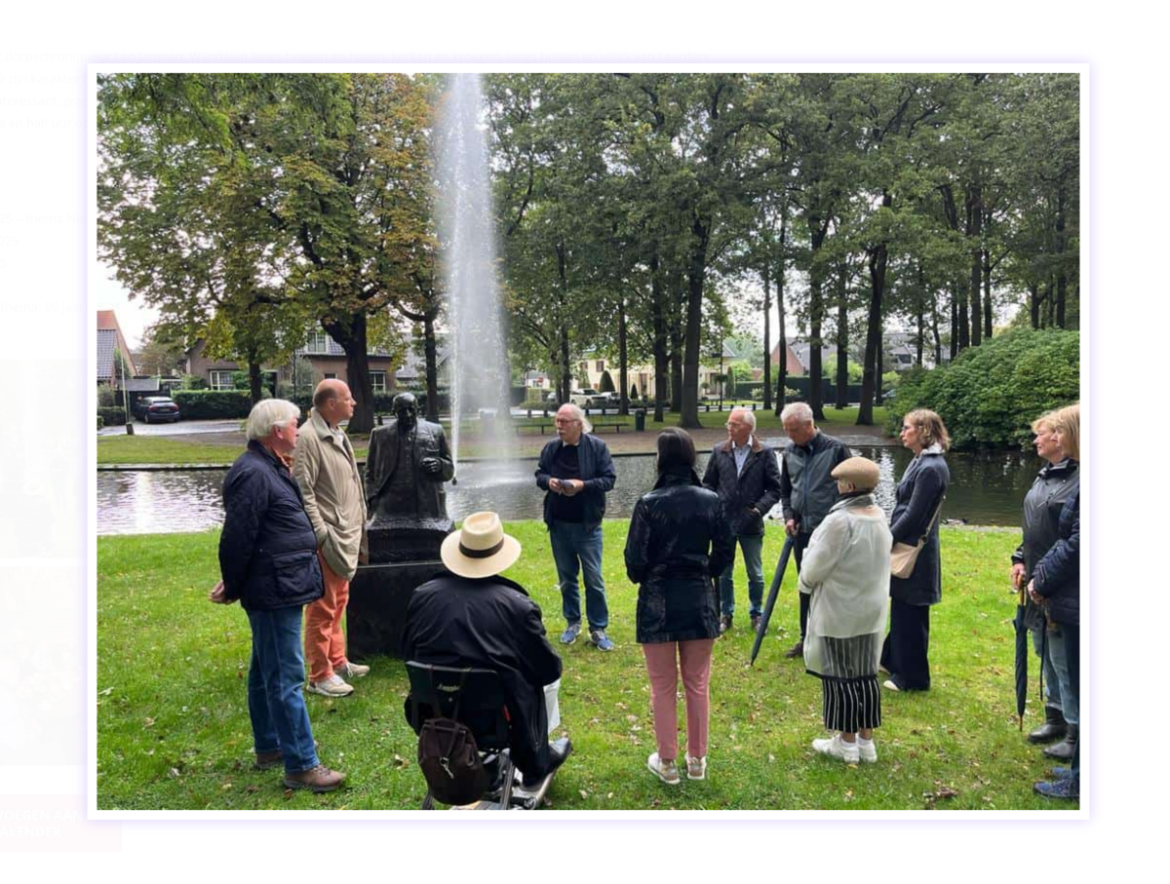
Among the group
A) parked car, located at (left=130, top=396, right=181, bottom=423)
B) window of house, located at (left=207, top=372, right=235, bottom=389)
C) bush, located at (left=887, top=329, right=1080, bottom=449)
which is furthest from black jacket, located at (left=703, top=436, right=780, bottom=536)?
window of house, located at (left=207, top=372, right=235, bottom=389)

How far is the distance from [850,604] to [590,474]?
2.44m

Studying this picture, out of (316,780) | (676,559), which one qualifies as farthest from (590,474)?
(316,780)

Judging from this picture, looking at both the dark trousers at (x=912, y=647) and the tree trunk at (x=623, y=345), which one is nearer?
the dark trousers at (x=912, y=647)

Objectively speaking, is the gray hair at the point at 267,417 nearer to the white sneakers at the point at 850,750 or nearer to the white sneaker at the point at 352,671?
the white sneaker at the point at 352,671

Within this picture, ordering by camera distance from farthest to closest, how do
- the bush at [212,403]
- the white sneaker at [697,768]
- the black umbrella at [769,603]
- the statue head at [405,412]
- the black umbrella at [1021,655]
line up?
the bush at [212,403] < the statue head at [405,412] < the black umbrella at [769,603] < the black umbrella at [1021,655] < the white sneaker at [697,768]

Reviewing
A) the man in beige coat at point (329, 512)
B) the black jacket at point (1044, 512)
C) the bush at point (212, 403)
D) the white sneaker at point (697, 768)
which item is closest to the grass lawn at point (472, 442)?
the man in beige coat at point (329, 512)

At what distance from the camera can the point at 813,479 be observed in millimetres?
5520

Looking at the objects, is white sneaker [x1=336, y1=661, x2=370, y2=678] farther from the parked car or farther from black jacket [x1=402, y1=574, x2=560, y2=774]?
the parked car

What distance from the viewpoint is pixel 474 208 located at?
88.1 ft

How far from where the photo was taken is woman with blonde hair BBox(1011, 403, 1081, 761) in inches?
153

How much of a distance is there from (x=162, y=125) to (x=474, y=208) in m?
19.7

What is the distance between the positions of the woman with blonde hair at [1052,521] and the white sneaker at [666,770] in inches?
79.9

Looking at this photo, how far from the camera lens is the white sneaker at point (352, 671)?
209 inches
